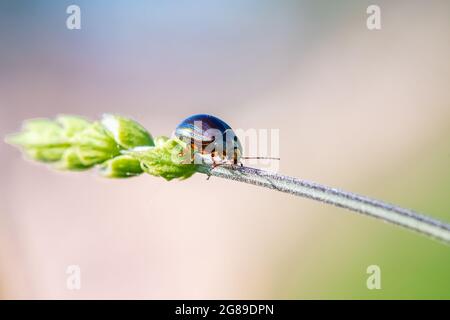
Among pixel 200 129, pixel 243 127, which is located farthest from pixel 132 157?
pixel 243 127

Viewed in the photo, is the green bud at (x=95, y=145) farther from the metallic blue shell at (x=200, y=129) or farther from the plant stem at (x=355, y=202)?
the plant stem at (x=355, y=202)

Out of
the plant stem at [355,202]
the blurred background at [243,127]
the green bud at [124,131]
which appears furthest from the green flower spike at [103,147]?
the blurred background at [243,127]

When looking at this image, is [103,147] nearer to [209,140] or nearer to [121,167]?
[121,167]

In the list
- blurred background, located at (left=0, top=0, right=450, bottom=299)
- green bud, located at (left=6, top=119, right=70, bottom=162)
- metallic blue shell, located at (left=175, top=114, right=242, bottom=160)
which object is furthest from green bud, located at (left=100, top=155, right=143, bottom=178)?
blurred background, located at (left=0, top=0, right=450, bottom=299)

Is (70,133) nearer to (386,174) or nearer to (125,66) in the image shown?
(386,174)

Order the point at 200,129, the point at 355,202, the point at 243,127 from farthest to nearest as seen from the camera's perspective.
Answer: the point at 243,127 → the point at 200,129 → the point at 355,202

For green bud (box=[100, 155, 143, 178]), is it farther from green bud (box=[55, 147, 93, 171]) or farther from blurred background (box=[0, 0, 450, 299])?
blurred background (box=[0, 0, 450, 299])
